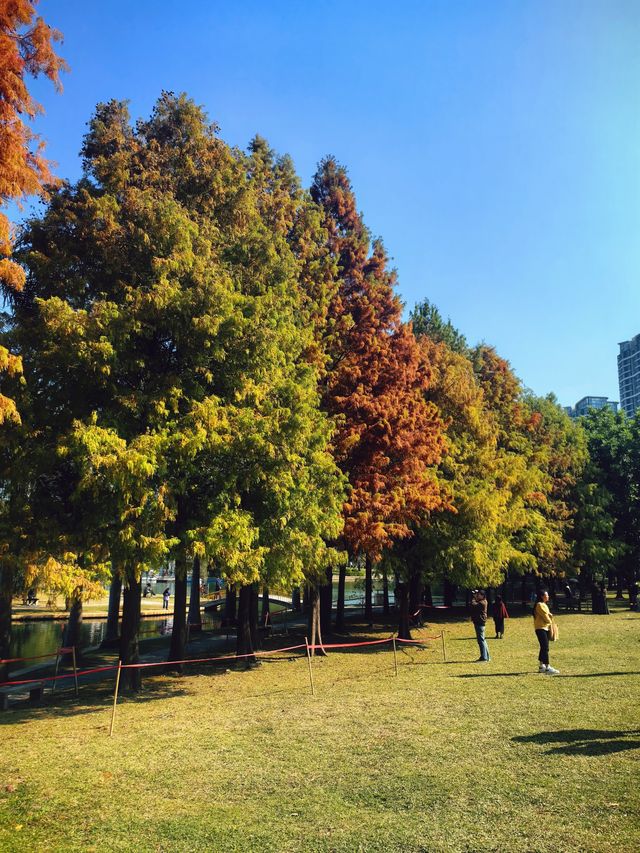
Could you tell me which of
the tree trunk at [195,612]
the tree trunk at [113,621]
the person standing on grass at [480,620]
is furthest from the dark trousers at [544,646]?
the tree trunk at [195,612]

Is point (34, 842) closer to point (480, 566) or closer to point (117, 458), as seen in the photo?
point (117, 458)

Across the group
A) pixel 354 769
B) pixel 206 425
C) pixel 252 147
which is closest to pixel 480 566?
pixel 206 425

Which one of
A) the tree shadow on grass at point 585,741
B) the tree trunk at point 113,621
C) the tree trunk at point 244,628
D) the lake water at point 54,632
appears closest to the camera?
the tree shadow on grass at point 585,741

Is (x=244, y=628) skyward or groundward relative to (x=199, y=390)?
groundward

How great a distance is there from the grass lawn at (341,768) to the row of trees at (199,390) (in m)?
2.82

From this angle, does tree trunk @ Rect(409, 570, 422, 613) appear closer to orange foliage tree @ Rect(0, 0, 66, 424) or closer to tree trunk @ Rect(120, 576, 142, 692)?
tree trunk @ Rect(120, 576, 142, 692)

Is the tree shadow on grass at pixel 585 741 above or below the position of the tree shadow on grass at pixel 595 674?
above


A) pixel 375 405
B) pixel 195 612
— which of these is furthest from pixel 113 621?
pixel 375 405

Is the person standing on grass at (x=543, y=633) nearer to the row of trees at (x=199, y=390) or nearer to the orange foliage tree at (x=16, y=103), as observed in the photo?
the row of trees at (x=199, y=390)

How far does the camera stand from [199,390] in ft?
45.2

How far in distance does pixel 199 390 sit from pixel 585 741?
33.1 feet

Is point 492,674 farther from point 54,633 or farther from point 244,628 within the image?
point 54,633

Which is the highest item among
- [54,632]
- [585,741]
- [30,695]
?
[585,741]

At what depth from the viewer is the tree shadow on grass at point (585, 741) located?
823 cm
